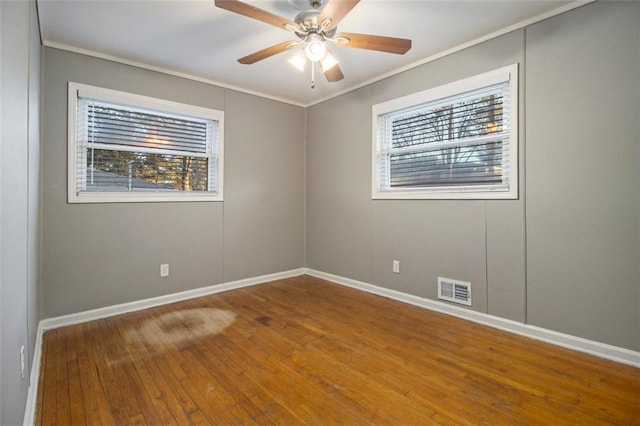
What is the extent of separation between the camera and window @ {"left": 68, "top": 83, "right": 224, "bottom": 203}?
119 inches

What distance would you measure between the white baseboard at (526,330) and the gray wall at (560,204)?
5cm

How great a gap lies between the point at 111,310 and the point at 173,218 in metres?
1.07

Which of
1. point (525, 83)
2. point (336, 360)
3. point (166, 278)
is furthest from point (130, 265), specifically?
point (525, 83)

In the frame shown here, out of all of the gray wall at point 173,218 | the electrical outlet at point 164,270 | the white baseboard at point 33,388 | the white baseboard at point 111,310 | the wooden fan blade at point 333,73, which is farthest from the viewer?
the electrical outlet at point 164,270

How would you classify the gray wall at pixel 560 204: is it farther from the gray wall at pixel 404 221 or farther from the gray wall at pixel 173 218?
the gray wall at pixel 173 218

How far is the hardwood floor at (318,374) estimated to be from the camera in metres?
1.70

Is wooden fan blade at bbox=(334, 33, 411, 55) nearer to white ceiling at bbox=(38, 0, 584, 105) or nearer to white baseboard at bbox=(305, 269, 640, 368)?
white ceiling at bbox=(38, 0, 584, 105)

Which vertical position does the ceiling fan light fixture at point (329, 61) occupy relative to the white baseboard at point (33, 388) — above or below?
above

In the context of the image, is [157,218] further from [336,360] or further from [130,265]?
[336,360]

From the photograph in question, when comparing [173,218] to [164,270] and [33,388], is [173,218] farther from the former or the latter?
[33,388]

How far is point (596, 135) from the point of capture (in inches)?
89.7

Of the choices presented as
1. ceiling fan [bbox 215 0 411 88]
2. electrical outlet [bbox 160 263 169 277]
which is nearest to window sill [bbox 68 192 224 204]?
electrical outlet [bbox 160 263 169 277]

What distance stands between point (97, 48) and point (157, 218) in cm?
169

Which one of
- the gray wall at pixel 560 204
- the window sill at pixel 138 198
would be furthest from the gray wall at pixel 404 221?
the window sill at pixel 138 198
